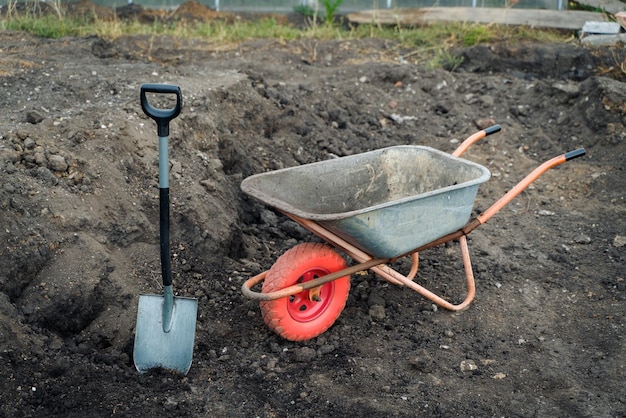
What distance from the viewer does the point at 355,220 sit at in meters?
3.58

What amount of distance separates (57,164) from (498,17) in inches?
253

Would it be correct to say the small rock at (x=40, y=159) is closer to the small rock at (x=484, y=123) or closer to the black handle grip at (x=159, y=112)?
the black handle grip at (x=159, y=112)

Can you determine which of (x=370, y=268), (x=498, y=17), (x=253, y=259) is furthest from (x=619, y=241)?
(x=498, y=17)

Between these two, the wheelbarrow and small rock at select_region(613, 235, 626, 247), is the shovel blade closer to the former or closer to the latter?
the wheelbarrow

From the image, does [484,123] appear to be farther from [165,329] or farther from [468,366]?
[165,329]

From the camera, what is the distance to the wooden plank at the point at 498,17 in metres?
8.87

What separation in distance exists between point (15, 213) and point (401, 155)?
2268 mm

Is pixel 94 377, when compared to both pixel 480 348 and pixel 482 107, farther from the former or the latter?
pixel 482 107

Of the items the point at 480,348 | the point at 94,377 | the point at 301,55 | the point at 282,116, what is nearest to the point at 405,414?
the point at 480,348

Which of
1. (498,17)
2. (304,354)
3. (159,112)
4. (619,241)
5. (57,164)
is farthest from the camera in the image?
(498,17)

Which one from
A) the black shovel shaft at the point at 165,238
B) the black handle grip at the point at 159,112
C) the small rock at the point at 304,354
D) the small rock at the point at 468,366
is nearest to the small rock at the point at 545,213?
the small rock at the point at 468,366

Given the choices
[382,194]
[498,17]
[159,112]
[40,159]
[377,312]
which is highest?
[498,17]

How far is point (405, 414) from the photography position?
337 cm

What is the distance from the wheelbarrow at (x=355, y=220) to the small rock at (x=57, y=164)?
3.54 feet
